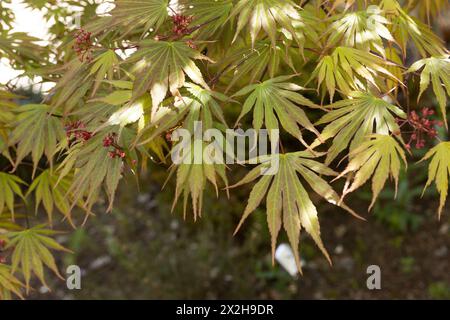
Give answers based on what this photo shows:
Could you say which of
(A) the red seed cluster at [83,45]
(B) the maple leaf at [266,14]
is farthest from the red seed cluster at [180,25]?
(A) the red seed cluster at [83,45]

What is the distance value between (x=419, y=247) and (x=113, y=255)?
6.32ft

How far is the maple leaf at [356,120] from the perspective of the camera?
1.25 meters

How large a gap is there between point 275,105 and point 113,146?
370 millimetres

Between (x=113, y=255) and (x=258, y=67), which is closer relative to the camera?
(x=258, y=67)

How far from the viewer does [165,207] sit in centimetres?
390

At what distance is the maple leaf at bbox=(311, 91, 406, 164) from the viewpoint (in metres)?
Answer: 1.25

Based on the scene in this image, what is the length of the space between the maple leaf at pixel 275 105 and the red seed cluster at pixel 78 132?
357 mm

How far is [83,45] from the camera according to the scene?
4.62 feet

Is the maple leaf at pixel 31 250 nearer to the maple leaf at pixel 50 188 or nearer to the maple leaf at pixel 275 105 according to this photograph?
the maple leaf at pixel 50 188

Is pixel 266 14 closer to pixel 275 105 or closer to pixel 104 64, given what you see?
pixel 275 105

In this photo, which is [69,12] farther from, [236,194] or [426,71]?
[236,194]

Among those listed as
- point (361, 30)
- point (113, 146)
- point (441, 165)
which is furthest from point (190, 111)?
point (441, 165)

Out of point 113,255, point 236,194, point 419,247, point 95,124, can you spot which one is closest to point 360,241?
point 419,247
